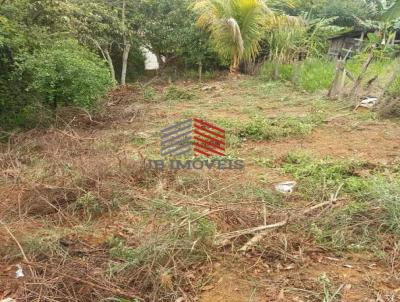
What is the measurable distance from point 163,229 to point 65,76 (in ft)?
13.0

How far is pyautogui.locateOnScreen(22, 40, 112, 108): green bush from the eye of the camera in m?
5.48

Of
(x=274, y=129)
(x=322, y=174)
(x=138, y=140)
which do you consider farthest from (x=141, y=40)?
(x=322, y=174)

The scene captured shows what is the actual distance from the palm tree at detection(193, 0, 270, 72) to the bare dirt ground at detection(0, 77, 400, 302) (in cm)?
558

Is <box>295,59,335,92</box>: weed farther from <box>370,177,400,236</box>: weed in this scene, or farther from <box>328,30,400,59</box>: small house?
<box>370,177,400,236</box>: weed

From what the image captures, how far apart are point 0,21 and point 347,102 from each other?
6.22 meters

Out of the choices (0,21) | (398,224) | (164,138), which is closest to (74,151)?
(164,138)

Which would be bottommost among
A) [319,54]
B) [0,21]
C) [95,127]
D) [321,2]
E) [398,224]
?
[95,127]

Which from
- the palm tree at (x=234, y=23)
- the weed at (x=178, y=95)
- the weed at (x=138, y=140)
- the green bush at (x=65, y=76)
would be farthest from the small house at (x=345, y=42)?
the weed at (x=138, y=140)

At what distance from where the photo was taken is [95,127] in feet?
20.4

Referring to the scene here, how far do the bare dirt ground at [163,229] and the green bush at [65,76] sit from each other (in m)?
0.91

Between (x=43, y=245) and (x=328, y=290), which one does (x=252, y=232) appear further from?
(x=43, y=245)

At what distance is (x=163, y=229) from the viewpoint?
2740 mm

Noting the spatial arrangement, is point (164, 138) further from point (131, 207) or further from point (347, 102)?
point (347, 102)

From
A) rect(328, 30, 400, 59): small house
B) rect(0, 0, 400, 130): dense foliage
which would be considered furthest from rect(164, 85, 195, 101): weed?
rect(328, 30, 400, 59): small house
